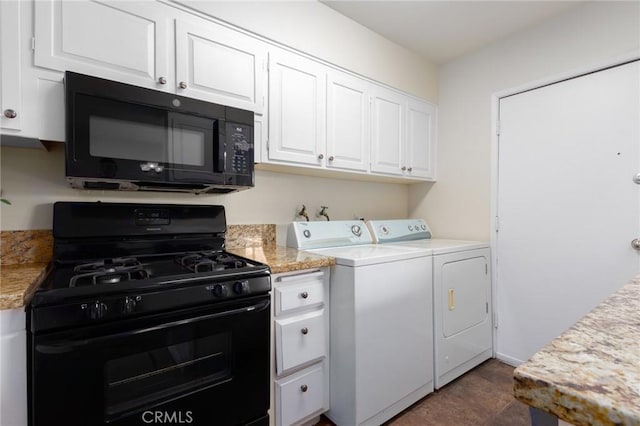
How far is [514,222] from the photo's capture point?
2.32 meters

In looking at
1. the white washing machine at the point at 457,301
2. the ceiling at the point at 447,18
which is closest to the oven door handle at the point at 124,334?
the white washing machine at the point at 457,301

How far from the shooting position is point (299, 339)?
1.50 m

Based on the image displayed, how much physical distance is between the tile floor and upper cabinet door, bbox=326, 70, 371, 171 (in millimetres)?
1554

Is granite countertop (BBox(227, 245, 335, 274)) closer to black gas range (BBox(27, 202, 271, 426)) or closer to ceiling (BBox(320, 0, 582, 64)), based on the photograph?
black gas range (BBox(27, 202, 271, 426))

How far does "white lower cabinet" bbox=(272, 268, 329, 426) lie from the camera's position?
1.43 meters

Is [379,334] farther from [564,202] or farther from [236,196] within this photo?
[564,202]

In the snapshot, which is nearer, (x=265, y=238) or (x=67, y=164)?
(x=67, y=164)

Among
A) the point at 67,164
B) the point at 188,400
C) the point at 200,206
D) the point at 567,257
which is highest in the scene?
the point at 67,164

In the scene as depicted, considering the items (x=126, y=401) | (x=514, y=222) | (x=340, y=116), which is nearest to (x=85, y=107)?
(x=126, y=401)

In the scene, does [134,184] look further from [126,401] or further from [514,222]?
[514,222]

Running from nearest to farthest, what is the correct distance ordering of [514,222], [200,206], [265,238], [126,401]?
1. [126,401]
2. [200,206]
3. [265,238]
4. [514,222]

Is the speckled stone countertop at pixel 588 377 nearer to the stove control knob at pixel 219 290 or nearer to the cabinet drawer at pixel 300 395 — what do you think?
the stove control knob at pixel 219 290

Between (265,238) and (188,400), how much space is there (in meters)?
1.06

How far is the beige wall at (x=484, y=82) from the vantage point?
1.92m
